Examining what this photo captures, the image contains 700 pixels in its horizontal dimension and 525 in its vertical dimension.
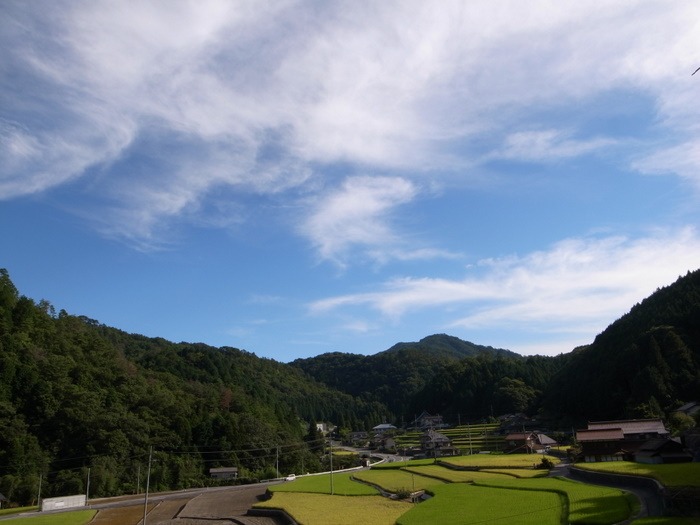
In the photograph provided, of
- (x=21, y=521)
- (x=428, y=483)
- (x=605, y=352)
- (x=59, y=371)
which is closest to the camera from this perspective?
(x=21, y=521)

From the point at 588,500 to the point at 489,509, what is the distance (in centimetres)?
382

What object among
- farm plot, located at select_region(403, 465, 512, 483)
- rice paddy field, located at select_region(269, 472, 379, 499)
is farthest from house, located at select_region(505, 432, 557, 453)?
rice paddy field, located at select_region(269, 472, 379, 499)

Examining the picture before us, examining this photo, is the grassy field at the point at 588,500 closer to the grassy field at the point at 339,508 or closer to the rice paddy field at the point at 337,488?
the grassy field at the point at 339,508

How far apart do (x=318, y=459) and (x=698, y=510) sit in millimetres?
55816

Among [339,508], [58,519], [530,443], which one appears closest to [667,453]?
[339,508]

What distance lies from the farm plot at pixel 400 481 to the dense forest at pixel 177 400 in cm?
1703

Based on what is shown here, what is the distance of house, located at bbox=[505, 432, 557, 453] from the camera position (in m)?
53.5

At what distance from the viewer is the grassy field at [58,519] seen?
29.8 m

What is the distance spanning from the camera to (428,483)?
35.4 metres

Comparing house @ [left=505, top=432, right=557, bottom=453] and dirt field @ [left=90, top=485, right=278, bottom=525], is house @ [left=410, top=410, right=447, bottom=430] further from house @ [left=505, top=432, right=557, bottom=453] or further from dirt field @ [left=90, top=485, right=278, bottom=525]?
dirt field @ [left=90, top=485, right=278, bottom=525]

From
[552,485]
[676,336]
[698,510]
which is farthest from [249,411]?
[698,510]

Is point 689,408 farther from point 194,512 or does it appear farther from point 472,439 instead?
point 194,512

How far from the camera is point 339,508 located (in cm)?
2781

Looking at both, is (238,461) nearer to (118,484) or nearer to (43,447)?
(118,484)
